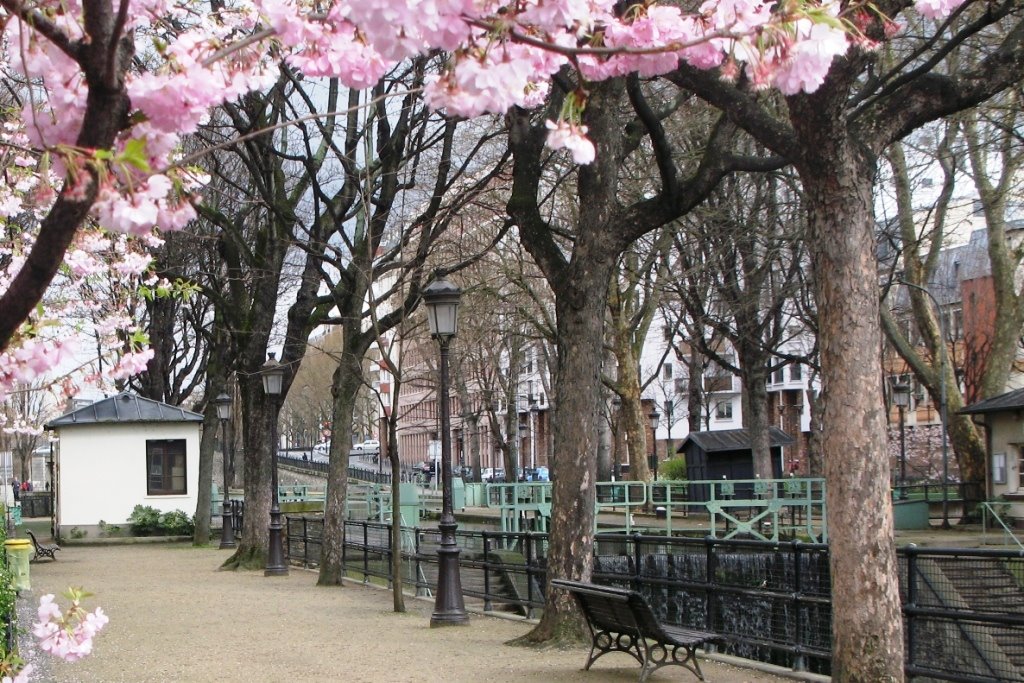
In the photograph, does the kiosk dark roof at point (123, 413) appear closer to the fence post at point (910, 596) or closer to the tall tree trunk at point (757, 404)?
the tall tree trunk at point (757, 404)

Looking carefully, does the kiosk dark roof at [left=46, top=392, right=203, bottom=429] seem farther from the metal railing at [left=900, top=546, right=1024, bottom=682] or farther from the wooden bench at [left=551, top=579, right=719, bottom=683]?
the metal railing at [left=900, top=546, right=1024, bottom=682]

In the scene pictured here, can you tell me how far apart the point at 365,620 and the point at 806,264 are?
68.0 ft

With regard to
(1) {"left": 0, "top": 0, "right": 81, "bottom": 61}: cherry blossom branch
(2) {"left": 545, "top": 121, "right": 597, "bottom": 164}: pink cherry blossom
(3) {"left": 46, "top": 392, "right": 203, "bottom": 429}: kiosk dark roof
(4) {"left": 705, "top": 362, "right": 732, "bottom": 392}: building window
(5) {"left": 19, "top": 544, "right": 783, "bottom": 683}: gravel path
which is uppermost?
(4) {"left": 705, "top": 362, "right": 732, "bottom": 392}: building window

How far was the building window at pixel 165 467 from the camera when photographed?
125 feet

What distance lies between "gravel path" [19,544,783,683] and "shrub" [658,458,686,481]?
1280 inches

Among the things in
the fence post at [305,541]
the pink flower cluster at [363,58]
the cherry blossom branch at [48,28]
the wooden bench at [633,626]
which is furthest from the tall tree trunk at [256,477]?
the cherry blossom branch at [48,28]

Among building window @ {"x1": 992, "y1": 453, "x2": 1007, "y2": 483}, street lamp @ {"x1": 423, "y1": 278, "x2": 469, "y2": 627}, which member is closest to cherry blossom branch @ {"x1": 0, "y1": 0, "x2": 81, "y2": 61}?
street lamp @ {"x1": 423, "y1": 278, "x2": 469, "y2": 627}

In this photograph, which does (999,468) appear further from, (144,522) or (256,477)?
(144,522)

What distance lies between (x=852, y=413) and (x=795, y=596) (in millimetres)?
3158

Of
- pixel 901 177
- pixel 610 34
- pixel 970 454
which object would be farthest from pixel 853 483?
pixel 970 454

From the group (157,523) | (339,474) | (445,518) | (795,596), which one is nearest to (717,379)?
(157,523)

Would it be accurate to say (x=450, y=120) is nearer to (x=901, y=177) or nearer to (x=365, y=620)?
(x=365, y=620)

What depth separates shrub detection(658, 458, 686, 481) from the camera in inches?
2077

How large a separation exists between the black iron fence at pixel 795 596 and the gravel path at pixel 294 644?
2.13ft
